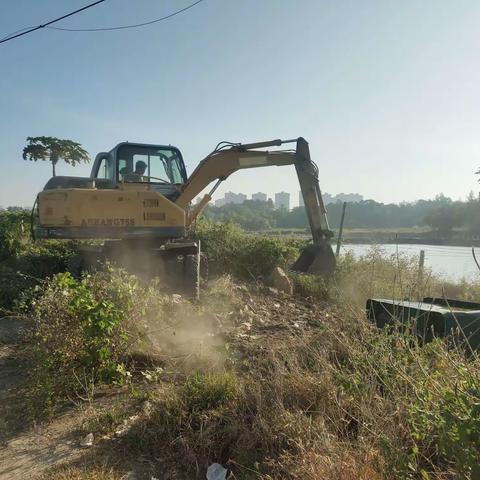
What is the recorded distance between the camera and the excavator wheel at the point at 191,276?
886cm

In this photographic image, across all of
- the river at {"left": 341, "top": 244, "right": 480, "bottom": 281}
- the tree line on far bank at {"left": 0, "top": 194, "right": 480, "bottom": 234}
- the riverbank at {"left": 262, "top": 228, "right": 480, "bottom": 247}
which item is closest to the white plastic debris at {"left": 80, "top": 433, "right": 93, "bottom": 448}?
the river at {"left": 341, "top": 244, "right": 480, "bottom": 281}

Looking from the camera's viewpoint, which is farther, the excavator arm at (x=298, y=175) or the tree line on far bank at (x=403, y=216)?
the tree line on far bank at (x=403, y=216)

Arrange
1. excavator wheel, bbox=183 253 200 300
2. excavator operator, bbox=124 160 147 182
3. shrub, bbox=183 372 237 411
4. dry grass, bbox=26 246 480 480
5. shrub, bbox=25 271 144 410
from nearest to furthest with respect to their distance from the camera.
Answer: dry grass, bbox=26 246 480 480 → shrub, bbox=183 372 237 411 → shrub, bbox=25 271 144 410 → excavator wheel, bbox=183 253 200 300 → excavator operator, bbox=124 160 147 182

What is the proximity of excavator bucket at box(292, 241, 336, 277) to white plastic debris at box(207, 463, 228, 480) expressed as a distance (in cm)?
727

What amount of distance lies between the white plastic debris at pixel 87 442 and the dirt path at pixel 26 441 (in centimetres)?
5

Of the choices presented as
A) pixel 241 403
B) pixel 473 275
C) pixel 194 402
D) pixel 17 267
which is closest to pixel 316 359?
pixel 241 403

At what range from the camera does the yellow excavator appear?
8.28 m

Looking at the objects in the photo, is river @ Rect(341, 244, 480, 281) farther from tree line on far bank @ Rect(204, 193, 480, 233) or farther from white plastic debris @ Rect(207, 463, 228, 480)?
white plastic debris @ Rect(207, 463, 228, 480)

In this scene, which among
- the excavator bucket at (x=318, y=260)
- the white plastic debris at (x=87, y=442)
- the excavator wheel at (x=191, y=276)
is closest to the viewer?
the white plastic debris at (x=87, y=442)

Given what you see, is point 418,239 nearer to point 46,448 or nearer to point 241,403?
point 241,403

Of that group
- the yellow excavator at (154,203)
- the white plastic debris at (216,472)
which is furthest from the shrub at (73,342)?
the yellow excavator at (154,203)

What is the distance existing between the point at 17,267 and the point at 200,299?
540cm

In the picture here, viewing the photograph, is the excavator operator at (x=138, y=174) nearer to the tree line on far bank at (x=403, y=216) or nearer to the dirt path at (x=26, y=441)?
the tree line on far bank at (x=403, y=216)

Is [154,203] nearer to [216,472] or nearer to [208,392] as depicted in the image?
[208,392]
